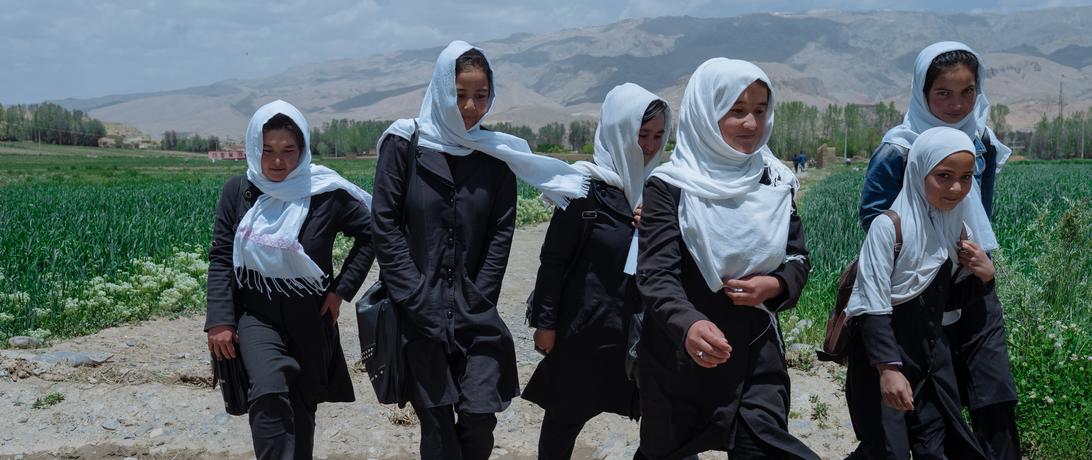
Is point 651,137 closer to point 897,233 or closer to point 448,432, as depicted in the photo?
point 897,233

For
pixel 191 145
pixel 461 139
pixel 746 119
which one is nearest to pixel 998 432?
pixel 746 119

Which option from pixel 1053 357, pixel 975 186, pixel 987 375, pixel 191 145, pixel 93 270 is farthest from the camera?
pixel 191 145

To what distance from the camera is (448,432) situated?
314cm

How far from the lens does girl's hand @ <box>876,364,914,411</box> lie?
8.73 feet

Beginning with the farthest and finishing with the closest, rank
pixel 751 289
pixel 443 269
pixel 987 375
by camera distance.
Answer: pixel 443 269 < pixel 987 375 < pixel 751 289

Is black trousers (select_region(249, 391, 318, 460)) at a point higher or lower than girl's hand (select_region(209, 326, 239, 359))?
lower

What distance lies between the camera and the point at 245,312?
3.35m

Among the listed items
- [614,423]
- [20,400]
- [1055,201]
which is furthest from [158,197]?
[1055,201]

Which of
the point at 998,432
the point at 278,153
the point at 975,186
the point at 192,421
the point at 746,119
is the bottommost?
the point at 192,421

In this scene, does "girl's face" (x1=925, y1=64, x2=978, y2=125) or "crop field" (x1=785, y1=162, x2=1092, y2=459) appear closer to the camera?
"girl's face" (x1=925, y1=64, x2=978, y2=125)

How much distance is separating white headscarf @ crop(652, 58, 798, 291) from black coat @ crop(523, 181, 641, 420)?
0.66 metres

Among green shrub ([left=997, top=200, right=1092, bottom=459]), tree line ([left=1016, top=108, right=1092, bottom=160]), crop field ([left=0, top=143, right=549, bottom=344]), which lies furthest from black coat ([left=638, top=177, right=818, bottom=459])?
tree line ([left=1016, top=108, right=1092, bottom=160])

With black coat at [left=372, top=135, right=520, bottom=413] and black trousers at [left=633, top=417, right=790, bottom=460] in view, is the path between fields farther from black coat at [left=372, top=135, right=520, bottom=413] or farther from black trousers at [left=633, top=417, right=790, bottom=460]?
black trousers at [left=633, top=417, right=790, bottom=460]

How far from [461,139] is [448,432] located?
3.34 ft
